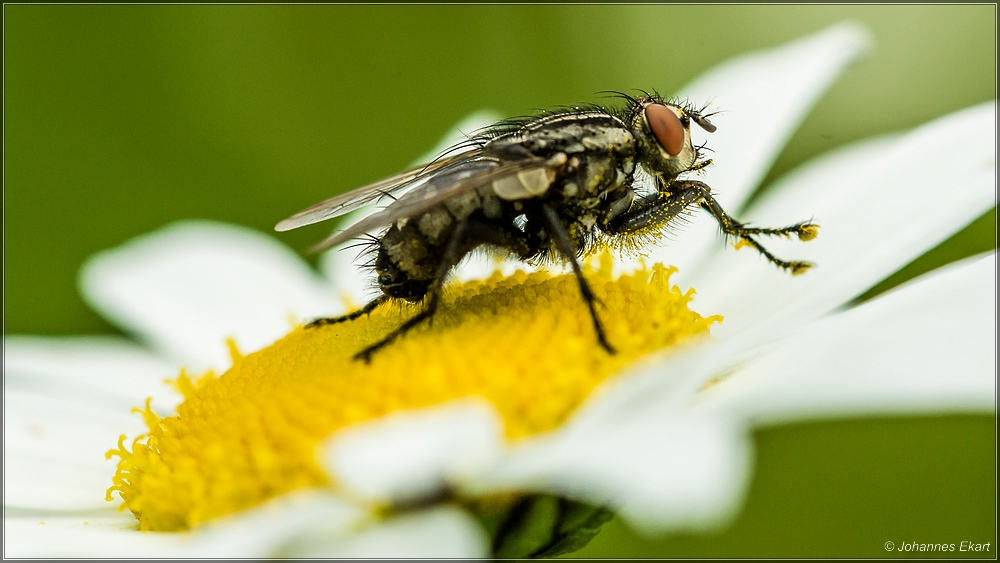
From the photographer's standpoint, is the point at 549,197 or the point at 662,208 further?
the point at 662,208

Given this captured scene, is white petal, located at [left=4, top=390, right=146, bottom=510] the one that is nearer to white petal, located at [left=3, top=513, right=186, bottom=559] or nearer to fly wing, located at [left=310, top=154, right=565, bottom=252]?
white petal, located at [left=3, top=513, right=186, bottom=559]

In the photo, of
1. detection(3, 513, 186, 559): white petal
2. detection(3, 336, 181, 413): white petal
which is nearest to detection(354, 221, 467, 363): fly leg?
detection(3, 513, 186, 559): white petal

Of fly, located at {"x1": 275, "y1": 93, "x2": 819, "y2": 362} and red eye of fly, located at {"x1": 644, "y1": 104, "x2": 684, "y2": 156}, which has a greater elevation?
red eye of fly, located at {"x1": 644, "y1": 104, "x2": 684, "y2": 156}

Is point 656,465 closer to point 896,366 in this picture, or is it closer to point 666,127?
point 896,366

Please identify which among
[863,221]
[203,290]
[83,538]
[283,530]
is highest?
[203,290]

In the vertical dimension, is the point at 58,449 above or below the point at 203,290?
below

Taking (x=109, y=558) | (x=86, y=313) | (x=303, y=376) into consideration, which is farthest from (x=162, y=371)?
(x=109, y=558)

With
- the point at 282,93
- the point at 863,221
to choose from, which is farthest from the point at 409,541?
the point at 282,93

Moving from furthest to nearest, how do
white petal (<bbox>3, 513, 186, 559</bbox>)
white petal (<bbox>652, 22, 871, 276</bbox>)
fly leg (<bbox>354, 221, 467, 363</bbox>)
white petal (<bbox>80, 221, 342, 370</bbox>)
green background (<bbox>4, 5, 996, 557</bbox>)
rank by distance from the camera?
green background (<bbox>4, 5, 996, 557</bbox>) → white petal (<bbox>80, 221, 342, 370</bbox>) → white petal (<bbox>652, 22, 871, 276</bbox>) → fly leg (<bbox>354, 221, 467, 363</bbox>) → white petal (<bbox>3, 513, 186, 559</bbox>)

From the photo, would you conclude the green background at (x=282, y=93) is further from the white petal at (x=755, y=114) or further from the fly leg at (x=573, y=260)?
the fly leg at (x=573, y=260)
